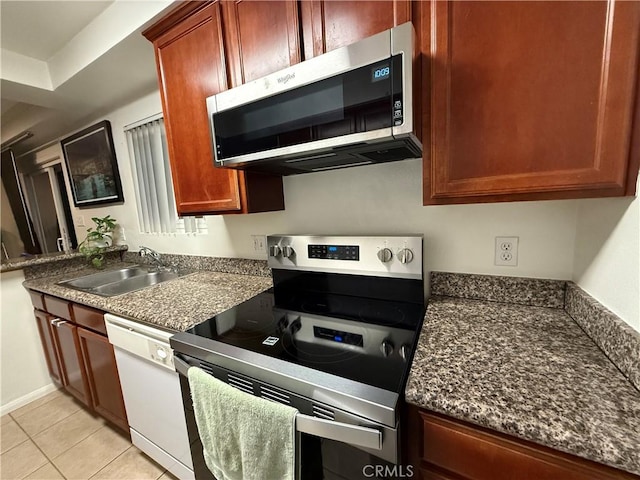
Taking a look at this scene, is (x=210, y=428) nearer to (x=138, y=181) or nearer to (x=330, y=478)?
(x=330, y=478)

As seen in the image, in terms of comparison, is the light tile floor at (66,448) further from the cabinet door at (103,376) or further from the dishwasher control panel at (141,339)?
the dishwasher control panel at (141,339)

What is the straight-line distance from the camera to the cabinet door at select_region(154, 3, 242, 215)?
3.85ft

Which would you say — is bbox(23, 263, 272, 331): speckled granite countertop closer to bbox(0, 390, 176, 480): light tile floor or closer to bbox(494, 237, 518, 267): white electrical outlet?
bbox(0, 390, 176, 480): light tile floor

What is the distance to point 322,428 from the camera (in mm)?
658

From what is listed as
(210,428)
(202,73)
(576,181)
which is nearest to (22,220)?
(202,73)

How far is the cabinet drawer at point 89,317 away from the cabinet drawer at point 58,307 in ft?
0.26

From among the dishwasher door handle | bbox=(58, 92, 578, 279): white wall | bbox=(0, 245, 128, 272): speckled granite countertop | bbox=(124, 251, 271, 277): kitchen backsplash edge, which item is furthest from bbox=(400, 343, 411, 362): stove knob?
bbox=(0, 245, 128, 272): speckled granite countertop

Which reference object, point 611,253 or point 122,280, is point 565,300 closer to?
point 611,253

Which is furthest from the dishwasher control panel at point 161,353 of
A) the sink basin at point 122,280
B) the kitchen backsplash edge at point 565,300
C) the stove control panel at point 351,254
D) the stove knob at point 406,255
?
the kitchen backsplash edge at point 565,300

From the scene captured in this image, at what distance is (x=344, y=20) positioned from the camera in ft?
2.83

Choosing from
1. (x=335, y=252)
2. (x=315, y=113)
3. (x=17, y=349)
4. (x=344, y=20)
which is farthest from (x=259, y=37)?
(x=17, y=349)

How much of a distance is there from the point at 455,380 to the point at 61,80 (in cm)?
273

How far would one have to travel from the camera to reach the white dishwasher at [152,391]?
3.78 ft

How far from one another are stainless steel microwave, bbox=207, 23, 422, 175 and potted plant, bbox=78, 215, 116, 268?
187 centimetres
